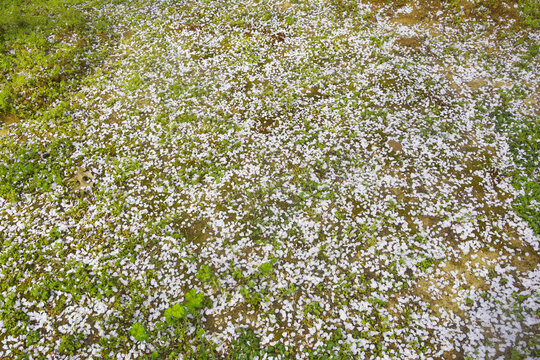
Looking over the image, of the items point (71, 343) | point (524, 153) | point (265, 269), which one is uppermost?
point (524, 153)

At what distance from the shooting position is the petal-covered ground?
23.1 feet

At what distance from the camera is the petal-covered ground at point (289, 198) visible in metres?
7.05

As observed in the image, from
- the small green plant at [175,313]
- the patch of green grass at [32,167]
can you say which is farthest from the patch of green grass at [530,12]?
the patch of green grass at [32,167]

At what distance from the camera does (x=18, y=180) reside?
1048 cm

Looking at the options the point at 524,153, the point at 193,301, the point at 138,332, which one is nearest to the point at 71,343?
the point at 138,332

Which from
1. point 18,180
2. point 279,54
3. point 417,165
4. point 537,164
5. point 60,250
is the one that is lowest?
point 60,250

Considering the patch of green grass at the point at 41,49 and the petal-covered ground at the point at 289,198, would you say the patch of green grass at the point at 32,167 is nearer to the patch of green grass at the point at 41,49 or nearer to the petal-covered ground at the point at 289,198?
the petal-covered ground at the point at 289,198

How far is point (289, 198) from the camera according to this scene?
377 inches

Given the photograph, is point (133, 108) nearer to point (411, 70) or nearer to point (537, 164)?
point (411, 70)

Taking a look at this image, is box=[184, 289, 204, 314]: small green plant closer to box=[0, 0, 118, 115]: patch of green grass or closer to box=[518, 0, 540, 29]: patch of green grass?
box=[0, 0, 118, 115]: patch of green grass

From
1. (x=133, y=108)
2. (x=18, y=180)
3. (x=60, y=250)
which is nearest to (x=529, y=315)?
(x=60, y=250)

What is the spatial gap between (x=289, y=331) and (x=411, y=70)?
13.1 meters

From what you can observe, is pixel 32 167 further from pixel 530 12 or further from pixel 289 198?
pixel 530 12

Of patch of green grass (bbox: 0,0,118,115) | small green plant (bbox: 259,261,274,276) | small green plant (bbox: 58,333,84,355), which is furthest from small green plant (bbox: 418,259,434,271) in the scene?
patch of green grass (bbox: 0,0,118,115)
